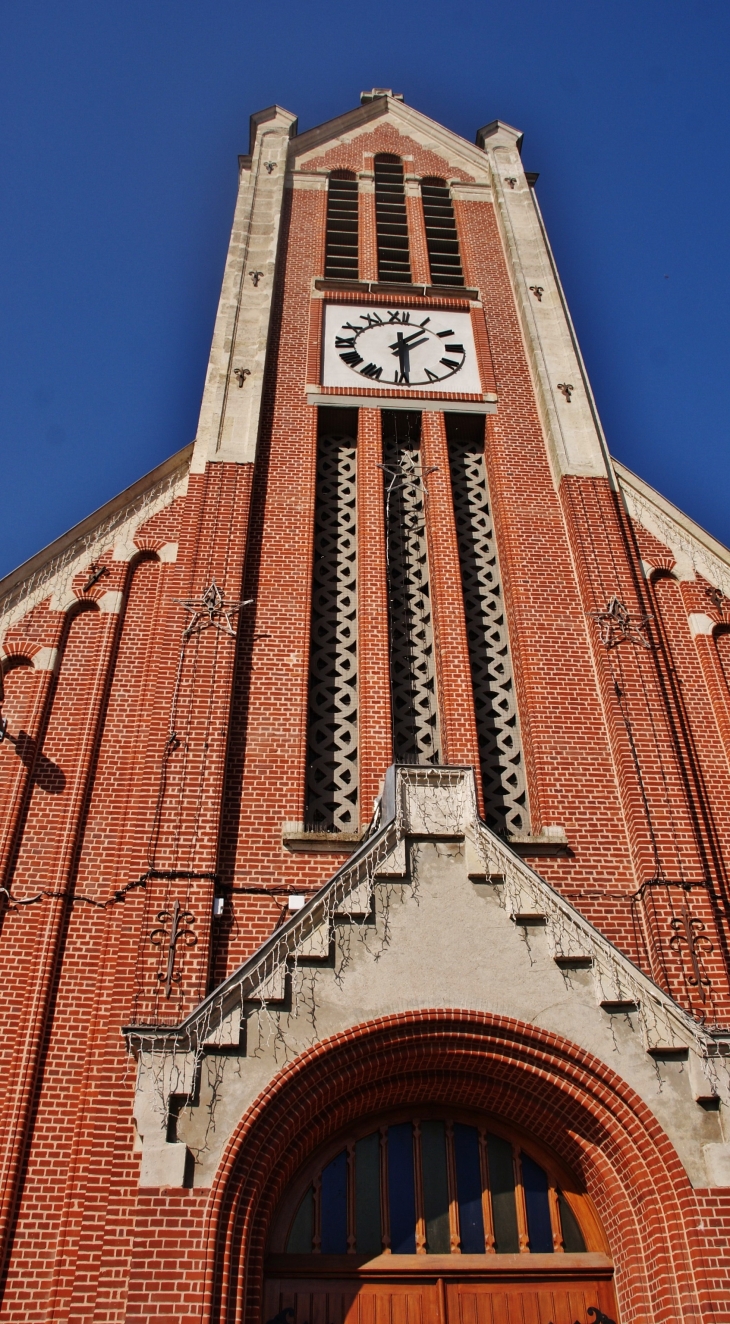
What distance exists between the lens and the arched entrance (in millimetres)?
8469

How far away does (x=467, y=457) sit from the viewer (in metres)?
15.6

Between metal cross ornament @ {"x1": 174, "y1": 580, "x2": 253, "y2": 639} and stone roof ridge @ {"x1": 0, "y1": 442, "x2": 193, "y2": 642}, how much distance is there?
1.76 meters

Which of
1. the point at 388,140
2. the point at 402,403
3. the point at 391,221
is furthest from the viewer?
the point at 388,140

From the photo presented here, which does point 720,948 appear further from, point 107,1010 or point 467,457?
point 467,457

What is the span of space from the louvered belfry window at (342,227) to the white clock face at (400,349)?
1409 millimetres

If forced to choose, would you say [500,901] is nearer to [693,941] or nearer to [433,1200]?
[693,941]

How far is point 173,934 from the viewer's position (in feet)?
31.3

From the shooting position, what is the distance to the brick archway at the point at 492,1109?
7.91 metres

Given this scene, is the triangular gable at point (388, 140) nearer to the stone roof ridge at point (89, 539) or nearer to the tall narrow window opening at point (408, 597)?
the tall narrow window opening at point (408, 597)

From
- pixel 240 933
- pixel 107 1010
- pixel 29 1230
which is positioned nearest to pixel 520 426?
pixel 240 933

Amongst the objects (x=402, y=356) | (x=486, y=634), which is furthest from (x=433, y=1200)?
(x=402, y=356)

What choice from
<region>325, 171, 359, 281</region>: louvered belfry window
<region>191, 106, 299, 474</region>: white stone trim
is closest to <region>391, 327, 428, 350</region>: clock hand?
<region>325, 171, 359, 281</region>: louvered belfry window

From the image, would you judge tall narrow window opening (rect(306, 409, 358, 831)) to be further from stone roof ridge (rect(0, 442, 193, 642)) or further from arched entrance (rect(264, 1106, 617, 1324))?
arched entrance (rect(264, 1106, 617, 1324))

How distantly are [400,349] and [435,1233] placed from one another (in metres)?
12.1
